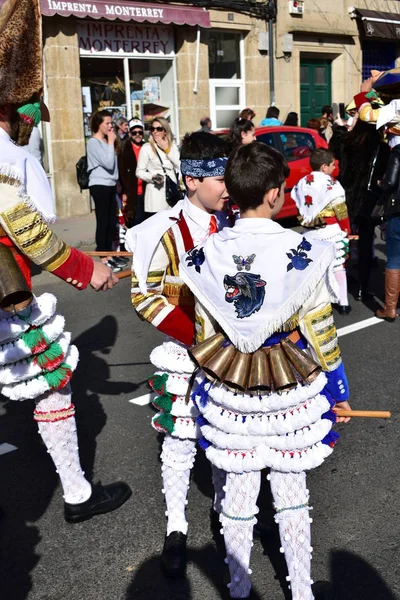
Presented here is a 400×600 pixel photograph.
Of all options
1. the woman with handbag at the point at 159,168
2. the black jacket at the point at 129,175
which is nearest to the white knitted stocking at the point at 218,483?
the woman with handbag at the point at 159,168

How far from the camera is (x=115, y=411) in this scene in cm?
486

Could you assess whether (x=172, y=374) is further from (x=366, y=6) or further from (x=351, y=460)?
(x=366, y=6)

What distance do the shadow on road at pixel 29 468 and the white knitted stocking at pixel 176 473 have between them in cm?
63

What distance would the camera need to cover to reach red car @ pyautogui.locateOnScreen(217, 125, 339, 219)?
11945 mm

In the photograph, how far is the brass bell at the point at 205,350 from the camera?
8.35 feet

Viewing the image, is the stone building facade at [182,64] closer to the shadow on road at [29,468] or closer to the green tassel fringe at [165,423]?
the shadow on road at [29,468]

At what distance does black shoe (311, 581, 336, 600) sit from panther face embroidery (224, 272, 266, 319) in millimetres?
1185

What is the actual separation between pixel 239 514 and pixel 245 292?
0.83 meters

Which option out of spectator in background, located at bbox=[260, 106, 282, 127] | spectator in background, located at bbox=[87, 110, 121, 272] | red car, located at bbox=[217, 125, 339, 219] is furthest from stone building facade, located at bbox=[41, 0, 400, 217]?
spectator in background, located at bbox=[87, 110, 121, 272]

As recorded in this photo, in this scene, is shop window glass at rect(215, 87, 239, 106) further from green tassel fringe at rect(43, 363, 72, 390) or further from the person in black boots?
green tassel fringe at rect(43, 363, 72, 390)

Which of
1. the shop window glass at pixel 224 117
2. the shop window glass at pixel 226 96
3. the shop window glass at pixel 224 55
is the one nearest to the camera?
the shop window glass at pixel 224 55

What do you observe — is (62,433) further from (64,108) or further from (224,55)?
(224,55)

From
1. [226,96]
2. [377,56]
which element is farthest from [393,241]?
[377,56]

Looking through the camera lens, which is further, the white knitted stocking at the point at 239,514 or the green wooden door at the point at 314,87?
the green wooden door at the point at 314,87
